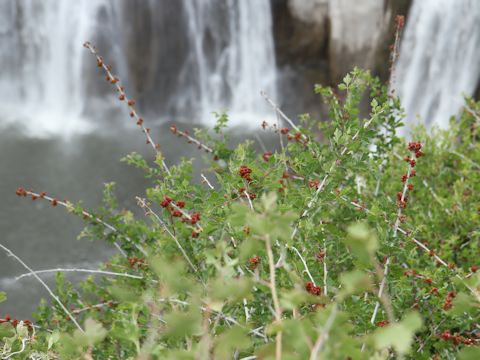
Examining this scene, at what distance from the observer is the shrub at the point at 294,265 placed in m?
1.38

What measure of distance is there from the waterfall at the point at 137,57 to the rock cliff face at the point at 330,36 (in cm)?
39

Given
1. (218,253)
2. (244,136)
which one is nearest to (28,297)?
(244,136)

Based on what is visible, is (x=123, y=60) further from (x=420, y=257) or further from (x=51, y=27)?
(x=420, y=257)

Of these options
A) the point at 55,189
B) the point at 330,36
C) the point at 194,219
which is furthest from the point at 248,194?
the point at 330,36

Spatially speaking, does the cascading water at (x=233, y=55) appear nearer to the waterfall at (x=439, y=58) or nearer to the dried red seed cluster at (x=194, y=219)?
the waterfall at (x=439, y=58)

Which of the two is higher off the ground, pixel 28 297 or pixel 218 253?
pixel 218 253

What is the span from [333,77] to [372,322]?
9096mm

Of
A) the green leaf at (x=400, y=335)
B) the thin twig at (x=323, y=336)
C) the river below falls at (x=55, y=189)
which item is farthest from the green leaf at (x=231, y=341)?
the river below falls at (x=55, y=189)

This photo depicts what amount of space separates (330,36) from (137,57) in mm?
3374

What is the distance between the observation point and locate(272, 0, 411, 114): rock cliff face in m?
10.7

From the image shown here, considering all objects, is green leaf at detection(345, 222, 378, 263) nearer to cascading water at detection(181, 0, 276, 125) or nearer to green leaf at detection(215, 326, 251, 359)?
green leaf at detection(215, 326, 251, 359)

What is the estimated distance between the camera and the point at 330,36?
1103cm

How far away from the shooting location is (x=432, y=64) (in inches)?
436

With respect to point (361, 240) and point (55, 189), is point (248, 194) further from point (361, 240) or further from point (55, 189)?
point (55, 189)
